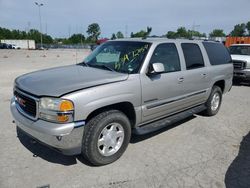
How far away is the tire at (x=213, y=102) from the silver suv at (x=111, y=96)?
23.2 inches

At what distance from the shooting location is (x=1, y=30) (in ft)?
318

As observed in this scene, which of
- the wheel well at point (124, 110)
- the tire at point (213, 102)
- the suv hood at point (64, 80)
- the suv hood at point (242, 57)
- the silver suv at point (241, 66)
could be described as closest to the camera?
the suv hood at point (64, 80)

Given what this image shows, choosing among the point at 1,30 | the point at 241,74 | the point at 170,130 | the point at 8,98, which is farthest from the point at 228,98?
the point at 1,30

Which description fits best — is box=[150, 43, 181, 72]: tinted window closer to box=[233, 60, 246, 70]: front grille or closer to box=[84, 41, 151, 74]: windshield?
box=[84, 41, 151, 74]: windshield

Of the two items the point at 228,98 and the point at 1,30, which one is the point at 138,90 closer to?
the point at 228,98

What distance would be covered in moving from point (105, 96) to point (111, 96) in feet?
0.35

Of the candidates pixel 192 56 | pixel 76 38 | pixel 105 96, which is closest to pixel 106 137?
pixel 105 96

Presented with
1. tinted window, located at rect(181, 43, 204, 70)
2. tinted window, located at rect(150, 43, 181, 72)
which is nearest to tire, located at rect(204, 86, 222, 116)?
tinted window, located at rect(181, 43, 204, 70)

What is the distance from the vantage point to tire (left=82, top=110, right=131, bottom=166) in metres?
3.30

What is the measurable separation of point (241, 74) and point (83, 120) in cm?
925

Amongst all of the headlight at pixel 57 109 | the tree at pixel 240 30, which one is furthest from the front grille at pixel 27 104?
the tree at pixel 240 30

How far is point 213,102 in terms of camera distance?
6008 mm

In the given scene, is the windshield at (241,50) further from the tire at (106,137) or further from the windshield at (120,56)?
the tire at (106,137)

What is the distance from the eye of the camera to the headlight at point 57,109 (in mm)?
2977
